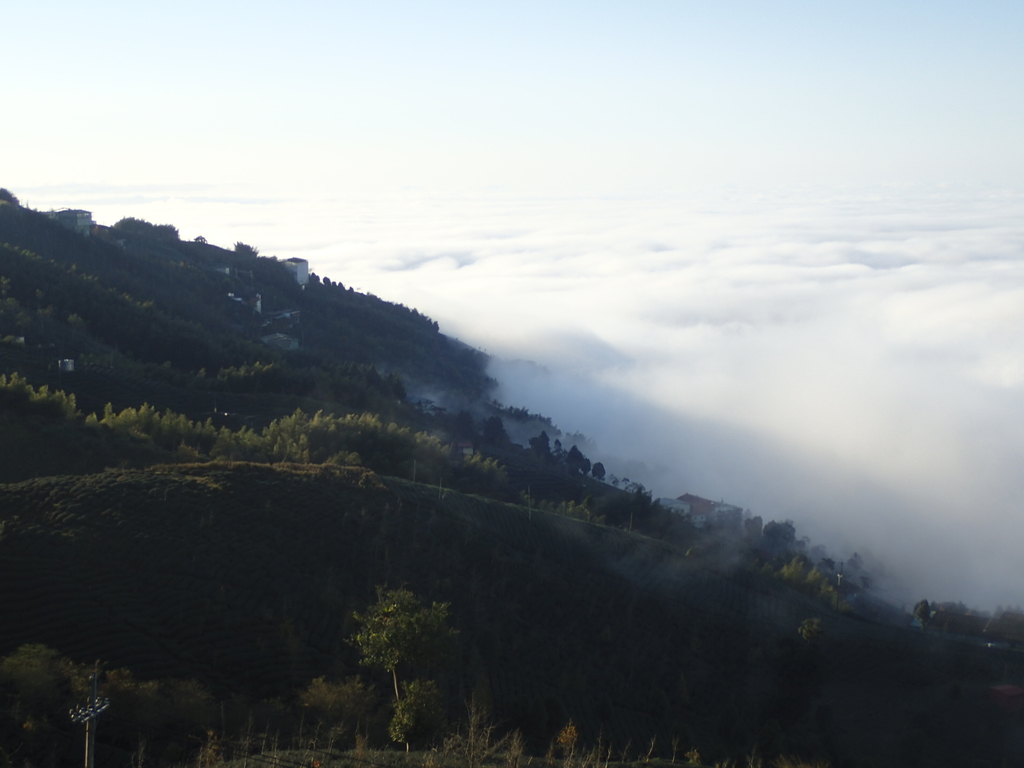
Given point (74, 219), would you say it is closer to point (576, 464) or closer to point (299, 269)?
point (299, 269)

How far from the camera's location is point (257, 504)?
22438 millimetres

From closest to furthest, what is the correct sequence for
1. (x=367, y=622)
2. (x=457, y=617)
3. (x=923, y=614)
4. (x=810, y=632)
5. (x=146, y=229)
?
1. (x=367, y=622)
2. (x=457, y=617)
3. (x=810, y=632)
4. (x=923, y=614)
5. (x=146, y=229)

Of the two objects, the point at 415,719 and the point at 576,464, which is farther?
the point at 576,464

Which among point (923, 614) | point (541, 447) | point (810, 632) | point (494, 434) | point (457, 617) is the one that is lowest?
point (923, 614)

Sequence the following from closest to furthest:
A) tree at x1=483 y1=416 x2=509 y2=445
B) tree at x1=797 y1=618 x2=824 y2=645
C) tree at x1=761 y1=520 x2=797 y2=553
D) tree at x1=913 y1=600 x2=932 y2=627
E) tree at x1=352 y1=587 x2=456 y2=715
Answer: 1. tree at x1=352 y1=587 x2=456 y2=715
2. tree at x1=797 y1=618 x2=824 y2=645
3. tree at x1=913 y1=600 x2=932 y2=627
4. tree at x1=761 y1=520 x2=797 y2=553
5. tree at x1=483 y1=416 x2=509 y2=445

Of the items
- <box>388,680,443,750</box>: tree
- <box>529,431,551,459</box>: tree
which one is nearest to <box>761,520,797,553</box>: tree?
<box>529,431,551,459</box>: tree

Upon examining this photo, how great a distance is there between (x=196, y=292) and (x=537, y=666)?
185ft

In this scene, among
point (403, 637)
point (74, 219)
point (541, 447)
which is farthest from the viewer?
point (74, 219)

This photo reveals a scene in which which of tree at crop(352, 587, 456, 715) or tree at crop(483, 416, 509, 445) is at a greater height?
tree at crop(483, 416, 509, 445)

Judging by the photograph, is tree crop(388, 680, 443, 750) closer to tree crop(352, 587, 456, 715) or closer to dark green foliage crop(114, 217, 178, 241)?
tree crop(352, 587, 456, 715)

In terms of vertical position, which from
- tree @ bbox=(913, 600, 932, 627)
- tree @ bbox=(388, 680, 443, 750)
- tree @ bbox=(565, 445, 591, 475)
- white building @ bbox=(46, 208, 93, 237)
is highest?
white building @ bbox=(46, 208, 93, 237)

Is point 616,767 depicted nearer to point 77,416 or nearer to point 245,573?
point 245,573

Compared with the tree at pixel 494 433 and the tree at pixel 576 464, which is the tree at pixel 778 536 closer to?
the tree at pixel 576 464

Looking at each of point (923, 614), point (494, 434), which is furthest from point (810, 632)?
point (494, 434)
